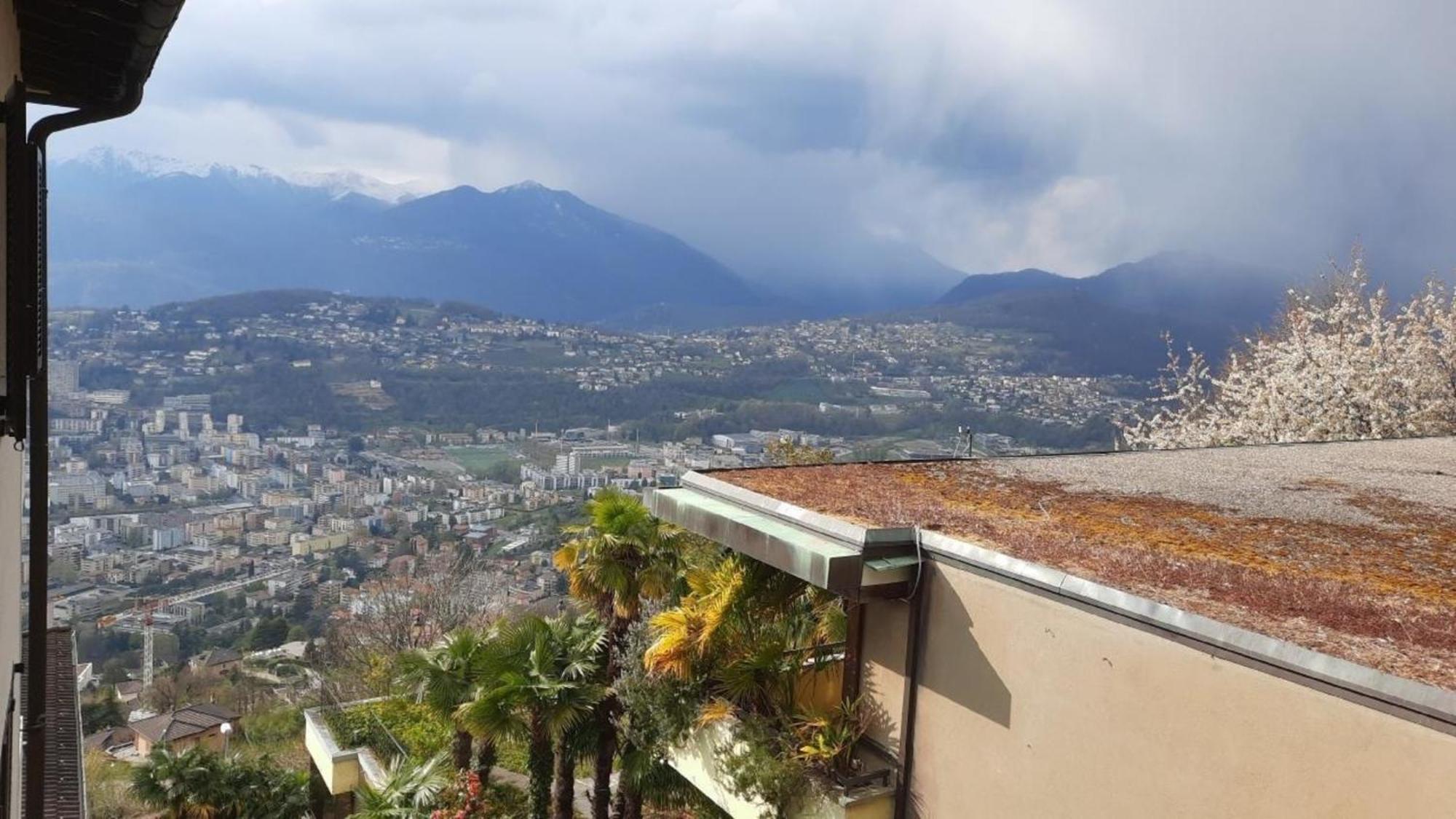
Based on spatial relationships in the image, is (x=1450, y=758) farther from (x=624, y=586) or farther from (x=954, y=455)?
(x=624, y=586)

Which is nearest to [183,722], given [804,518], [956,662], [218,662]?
[218,662]

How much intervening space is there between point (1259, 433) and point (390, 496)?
41985 mm

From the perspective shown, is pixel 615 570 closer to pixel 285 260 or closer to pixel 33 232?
pixel 33 232

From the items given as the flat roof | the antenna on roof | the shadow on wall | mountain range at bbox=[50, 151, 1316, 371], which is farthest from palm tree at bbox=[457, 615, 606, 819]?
mountain range at bbox=[50, 151, 1316, 371]

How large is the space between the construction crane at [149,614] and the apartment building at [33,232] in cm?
3332

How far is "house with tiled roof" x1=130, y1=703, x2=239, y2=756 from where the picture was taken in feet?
72.4

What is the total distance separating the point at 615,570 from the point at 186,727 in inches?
765

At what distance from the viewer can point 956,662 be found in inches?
217

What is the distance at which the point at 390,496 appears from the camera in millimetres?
48438

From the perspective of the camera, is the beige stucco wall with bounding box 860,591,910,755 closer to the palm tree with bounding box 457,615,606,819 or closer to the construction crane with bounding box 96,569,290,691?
the palm tree with bounding box 457,615,606,819

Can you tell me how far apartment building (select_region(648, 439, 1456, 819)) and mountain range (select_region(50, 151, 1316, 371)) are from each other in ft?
81.5

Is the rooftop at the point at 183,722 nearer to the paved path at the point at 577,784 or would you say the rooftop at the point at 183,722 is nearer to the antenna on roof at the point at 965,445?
the paved path at the point at 577,784

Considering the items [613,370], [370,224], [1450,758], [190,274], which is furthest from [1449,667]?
[370,224]

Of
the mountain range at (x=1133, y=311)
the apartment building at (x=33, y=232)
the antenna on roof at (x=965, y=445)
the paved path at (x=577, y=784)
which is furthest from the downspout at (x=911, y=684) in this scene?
the mountain range at (x=1133, y=311)
